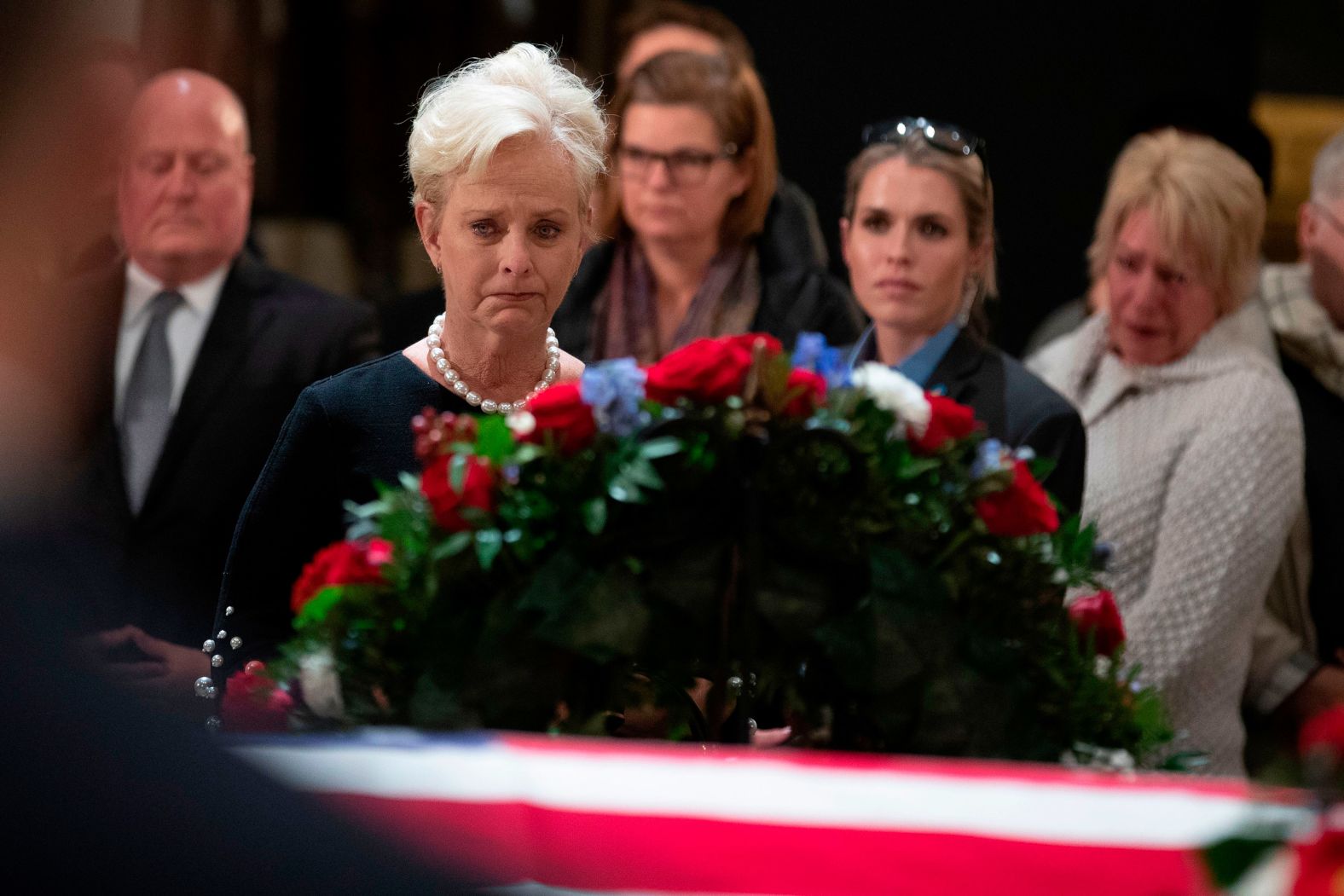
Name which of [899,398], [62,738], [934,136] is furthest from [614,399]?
[934,136]

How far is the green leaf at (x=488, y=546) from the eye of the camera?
1.47m

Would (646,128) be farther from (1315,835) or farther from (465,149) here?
(1315,835)

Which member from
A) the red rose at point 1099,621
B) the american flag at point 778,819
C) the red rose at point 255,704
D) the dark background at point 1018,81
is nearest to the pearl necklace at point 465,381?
the red rose at point 255,704

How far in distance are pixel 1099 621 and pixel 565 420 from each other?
0.55 metres

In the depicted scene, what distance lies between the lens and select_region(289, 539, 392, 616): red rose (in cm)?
152

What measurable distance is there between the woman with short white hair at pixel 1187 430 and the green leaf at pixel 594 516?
1.83 m

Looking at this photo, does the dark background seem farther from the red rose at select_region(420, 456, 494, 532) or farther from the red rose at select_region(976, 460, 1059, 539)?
the red rose at select_region(420, 456, 494, 532)

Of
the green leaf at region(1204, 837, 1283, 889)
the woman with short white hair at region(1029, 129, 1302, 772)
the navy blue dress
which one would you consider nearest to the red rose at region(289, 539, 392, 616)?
the navy blue dress

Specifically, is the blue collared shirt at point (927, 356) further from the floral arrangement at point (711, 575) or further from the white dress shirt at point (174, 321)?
the floral arrangement at point (711, 575)

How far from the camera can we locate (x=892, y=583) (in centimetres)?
148

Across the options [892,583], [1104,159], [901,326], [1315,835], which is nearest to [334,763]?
[892,583]

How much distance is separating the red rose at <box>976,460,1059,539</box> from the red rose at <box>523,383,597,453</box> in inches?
14.1

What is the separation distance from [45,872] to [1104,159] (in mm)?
4757

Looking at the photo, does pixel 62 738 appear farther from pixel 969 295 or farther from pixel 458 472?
pixel 969 295
